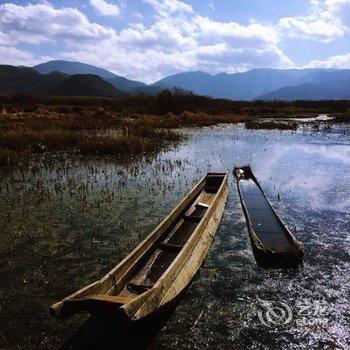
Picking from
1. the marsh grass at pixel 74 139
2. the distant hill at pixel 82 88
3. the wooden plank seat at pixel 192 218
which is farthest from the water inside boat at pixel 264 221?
the distant hill at pixel 82 88

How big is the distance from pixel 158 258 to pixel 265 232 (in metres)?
3.96

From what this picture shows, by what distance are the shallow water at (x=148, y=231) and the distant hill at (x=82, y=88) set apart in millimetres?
162367

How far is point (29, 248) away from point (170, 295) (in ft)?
14.8

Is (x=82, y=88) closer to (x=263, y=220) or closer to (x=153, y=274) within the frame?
(x=263, y=220)

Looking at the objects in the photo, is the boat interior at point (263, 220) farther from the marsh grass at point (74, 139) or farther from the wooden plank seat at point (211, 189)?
the marsh grass at point (74, 139)

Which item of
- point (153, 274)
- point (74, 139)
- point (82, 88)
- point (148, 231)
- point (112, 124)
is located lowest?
point (148, 231)

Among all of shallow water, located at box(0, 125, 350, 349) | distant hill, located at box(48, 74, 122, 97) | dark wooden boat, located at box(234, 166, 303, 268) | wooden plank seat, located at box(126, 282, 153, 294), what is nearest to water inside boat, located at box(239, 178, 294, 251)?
dark wooden boat, located at box(234, 166, 303, 268)

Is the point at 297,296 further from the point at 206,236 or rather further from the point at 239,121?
the point at 239,121

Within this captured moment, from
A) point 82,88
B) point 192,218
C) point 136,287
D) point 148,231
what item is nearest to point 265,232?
point 192,218

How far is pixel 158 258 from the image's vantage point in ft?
26.8

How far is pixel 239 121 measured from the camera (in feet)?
151

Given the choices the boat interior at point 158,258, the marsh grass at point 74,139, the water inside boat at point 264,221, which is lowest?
the water inside boat at point 264,221

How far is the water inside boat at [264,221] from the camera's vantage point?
1002cm

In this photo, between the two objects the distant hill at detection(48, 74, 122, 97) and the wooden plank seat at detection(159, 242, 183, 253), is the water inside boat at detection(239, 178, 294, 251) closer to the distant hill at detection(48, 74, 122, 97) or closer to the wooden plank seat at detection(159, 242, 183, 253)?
the wooden plank seat at detection(159, 242, 183, 253)
